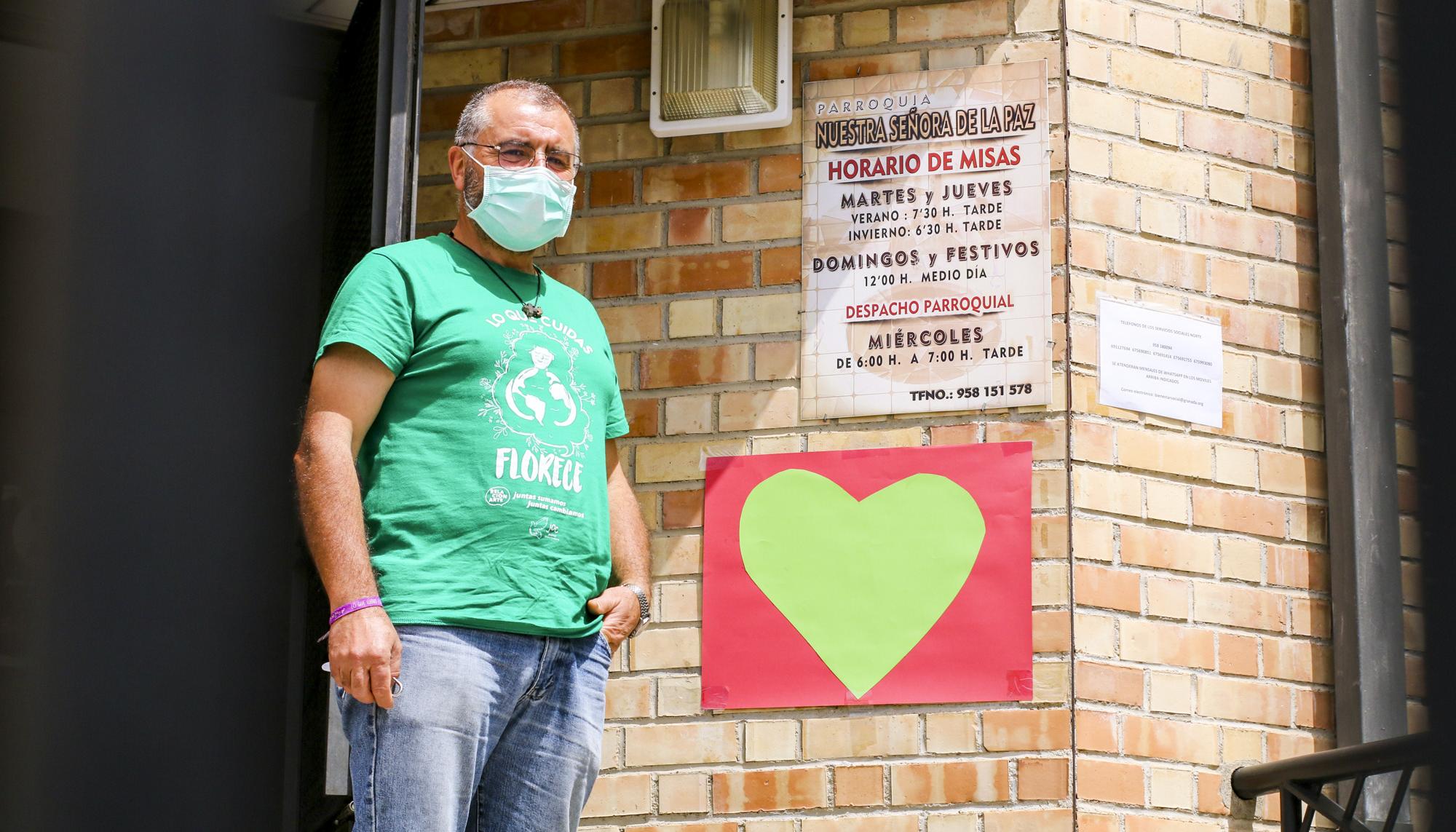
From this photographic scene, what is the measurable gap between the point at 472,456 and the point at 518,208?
0.48 metres

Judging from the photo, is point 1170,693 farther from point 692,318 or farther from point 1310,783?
point 692,318

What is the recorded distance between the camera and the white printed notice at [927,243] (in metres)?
3.44

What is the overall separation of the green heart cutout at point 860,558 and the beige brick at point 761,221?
57cm

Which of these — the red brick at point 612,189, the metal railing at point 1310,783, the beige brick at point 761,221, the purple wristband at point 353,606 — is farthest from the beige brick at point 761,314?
the purple wristband at point 353,606

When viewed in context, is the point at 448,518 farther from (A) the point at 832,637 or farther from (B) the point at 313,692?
(A) the point at 832,637

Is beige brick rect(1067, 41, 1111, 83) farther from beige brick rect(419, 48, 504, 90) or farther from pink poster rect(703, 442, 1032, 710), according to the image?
beige brick rect(419, 48, 504, 90)

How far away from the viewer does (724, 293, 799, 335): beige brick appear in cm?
358

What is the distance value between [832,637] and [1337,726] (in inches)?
45.1

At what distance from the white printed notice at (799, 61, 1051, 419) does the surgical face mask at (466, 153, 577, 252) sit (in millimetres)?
1040

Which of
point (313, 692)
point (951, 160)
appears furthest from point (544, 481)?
point (951, 160)

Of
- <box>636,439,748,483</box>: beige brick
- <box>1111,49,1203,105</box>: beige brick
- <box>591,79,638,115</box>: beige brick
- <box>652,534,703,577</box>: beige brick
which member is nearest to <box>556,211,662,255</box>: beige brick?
<box>591,79,638,115</box>: beige brick

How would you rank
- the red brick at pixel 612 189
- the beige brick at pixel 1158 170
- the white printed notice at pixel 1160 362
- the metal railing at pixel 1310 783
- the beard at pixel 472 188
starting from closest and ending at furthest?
the beard at pixel 472 188 < the metal railing at pixel 1310 783 < the white printed notice at pixel 1160 362 < the beige brick at pixel 1158 170 < the red brick at pixel 612 189

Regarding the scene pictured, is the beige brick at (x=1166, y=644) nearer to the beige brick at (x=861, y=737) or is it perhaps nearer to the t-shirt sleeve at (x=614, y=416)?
the beige brick at (x=861, y=737)

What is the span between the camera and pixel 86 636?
1.72 ft
